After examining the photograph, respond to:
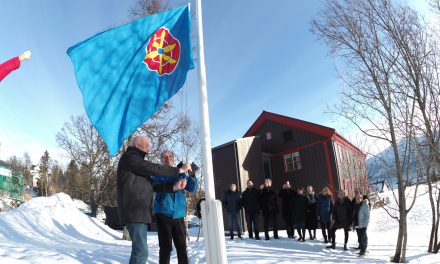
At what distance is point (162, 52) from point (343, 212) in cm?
914

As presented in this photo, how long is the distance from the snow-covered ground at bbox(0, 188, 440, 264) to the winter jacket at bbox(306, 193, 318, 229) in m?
0.84

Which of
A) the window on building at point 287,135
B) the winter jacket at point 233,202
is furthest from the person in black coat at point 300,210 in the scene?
the window on building at point 287,135

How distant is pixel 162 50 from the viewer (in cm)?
475

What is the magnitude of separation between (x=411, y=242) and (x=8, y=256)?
48.3 ft

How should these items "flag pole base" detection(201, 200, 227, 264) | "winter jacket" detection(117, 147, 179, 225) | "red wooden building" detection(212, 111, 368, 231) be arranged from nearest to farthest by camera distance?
1. "flag pole base" detection(201, 200, 227, 264)
2. "winter jacket" detection(117, 147, 179, 225)
3. "red wooden building" detection(212, 111, 368, 231)

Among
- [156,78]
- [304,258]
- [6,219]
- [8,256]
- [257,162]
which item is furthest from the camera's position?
[257,162]

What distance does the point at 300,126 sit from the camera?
25516 mm

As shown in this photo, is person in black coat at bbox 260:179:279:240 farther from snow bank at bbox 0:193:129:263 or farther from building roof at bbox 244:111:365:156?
building roof at bbox 244:111:365:156

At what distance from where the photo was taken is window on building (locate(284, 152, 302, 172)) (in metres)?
25.0

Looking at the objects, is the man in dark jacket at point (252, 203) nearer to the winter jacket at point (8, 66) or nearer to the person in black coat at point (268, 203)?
the person in black coat at point (268, 203)

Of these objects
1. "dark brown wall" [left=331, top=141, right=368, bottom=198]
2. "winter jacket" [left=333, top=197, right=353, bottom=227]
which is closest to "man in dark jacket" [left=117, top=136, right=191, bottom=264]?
"winter jacket" [left=333, top=197, right=353, bottom=227]

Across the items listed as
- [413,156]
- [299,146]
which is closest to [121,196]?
[413,156]

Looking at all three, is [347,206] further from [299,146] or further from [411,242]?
[299,146]

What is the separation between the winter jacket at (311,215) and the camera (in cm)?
1325
